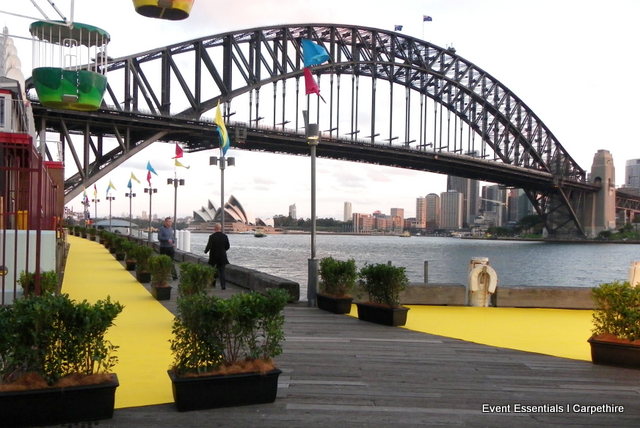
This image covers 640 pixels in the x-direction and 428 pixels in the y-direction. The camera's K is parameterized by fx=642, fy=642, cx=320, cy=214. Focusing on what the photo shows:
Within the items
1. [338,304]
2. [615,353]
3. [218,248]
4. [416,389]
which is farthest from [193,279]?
[615,353]

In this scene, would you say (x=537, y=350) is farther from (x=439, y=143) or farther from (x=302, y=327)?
(x=439, y=143)

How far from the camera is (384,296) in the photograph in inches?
438

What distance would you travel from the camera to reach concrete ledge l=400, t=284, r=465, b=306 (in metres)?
13.5

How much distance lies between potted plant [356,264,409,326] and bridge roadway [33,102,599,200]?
22.3 meters

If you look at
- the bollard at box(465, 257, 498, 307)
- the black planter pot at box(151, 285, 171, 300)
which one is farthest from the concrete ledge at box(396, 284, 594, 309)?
the black planter pot at box(151, 285, 171, 300)

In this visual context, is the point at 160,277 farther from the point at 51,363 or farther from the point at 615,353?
the point at 615,353

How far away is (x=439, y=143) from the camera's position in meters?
83.6

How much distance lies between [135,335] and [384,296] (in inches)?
165

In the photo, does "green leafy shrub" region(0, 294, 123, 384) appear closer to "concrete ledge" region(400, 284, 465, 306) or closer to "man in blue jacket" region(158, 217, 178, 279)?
"concrete ledge" region(400, 284, 465, 306)

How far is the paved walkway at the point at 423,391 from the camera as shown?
551cm

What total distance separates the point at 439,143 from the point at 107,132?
4885cm

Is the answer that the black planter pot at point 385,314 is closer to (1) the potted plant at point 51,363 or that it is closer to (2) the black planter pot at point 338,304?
(2) the black planter pot at point 338,304

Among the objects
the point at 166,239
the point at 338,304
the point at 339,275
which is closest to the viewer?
the point at 338,304

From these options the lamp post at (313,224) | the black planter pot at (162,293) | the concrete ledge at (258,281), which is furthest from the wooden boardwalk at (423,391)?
the black planter pot at (162,293)
